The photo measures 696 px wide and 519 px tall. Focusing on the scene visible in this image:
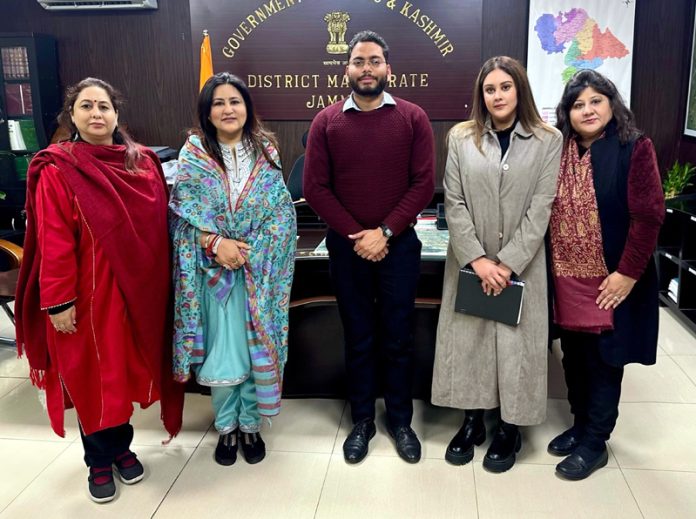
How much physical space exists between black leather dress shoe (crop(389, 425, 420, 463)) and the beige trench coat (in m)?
0.19

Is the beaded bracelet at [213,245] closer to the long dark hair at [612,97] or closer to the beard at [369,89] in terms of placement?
the beard at [369,89]

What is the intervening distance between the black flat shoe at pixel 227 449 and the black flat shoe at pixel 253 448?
0.04 meters

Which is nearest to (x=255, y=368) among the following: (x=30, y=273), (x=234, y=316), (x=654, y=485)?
(x=234, y=316)

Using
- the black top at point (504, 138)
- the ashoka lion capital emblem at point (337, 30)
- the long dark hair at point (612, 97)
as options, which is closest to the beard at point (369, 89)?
the black top at point (504, 138)

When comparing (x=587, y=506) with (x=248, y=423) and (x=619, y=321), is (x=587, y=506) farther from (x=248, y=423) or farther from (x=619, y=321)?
(x=248, y=423)

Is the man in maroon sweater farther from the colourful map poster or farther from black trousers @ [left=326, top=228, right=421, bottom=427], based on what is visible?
the colourful map poster

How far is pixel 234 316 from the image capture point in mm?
2188

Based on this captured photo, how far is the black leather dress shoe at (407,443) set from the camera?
90.3 inches

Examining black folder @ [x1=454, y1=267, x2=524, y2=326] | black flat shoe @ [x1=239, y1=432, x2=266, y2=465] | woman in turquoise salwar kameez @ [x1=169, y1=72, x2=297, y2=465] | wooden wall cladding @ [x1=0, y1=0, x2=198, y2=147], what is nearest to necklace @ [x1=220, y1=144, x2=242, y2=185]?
woman in turquoise salwar kameez @ [x1=169, y1=72, x2=297, y2=465]

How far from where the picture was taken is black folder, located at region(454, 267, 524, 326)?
2086 mm

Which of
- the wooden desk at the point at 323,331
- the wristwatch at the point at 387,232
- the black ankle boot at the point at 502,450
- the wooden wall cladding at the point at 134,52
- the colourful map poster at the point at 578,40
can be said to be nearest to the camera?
the wristwatch at the point at 387,232

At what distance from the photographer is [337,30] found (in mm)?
4656

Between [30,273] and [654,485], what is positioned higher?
[30,273]

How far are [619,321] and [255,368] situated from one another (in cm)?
125
